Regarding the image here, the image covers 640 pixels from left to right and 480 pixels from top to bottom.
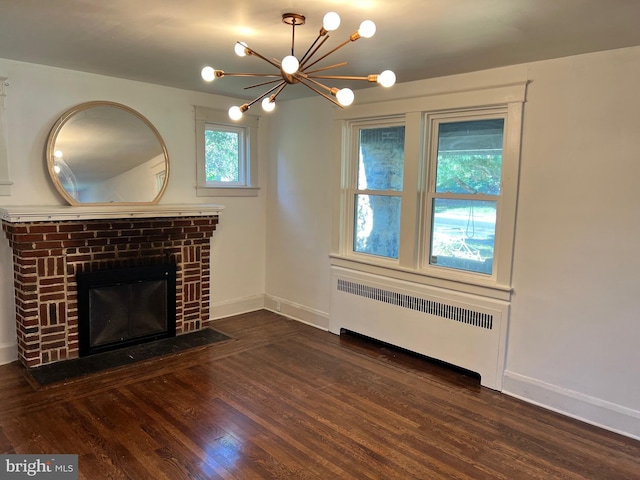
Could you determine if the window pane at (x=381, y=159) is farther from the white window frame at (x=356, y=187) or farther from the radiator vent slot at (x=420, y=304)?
the radiator vent slot at (x=420, y=304)

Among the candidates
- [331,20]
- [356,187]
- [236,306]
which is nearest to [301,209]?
[356,187]

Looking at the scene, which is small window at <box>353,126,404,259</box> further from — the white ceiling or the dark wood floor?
the dark wood floor

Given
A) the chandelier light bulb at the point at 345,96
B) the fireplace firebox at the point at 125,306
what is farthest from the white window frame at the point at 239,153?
the chandelier light bulb at the point at 345,96

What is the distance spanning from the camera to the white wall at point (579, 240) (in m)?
2.84

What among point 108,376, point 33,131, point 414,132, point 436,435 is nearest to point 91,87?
point 33,131

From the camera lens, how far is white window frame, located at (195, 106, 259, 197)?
4.76 meters

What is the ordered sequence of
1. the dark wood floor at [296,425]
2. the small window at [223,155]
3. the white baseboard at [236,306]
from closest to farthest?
the dark wood floor at [296,425] → the small window at [223,155] → the white baseboard at [236,306]

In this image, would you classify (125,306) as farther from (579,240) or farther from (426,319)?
(579,240)

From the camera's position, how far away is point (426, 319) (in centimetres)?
392

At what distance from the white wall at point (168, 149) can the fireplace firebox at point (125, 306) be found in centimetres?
57

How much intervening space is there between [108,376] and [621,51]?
4200 millimetres

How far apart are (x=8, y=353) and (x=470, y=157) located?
13.4 feet

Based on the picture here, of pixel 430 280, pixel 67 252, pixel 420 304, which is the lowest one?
pixel 420 304

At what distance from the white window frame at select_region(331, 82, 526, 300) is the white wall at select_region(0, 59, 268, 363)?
3.95ft
